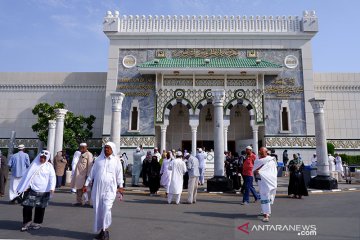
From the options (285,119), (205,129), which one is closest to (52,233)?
(285,119)

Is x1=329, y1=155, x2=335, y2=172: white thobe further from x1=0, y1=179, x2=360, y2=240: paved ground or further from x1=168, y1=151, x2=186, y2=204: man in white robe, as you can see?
x1=168, y1=151, x2=186, y2=204: man in white robe

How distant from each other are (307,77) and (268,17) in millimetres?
4806

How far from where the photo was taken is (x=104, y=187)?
4.28m

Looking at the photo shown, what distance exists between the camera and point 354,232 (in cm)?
432

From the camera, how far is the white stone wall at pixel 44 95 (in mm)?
20984

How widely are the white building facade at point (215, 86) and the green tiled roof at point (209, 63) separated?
60 mm

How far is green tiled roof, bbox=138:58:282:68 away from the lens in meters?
17.7

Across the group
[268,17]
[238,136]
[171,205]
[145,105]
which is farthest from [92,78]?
[171,205]

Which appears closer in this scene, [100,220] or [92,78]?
[100,220]

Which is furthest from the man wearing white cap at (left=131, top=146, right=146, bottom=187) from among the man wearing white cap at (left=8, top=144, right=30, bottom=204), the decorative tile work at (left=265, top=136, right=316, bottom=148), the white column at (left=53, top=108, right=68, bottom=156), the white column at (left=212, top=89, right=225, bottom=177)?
the decorative tile work at (left=265, top=136, right=316, bottom=148)

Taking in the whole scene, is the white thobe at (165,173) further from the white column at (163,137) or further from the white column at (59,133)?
the white column at (163,137)

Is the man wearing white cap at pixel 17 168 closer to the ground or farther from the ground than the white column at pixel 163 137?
closer to the ground

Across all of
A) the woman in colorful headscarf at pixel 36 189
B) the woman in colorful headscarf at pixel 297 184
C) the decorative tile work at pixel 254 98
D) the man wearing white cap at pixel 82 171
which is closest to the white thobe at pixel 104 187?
the woman in colorful headscarf at pixel 36 189

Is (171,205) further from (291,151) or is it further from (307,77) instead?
(307,77)
